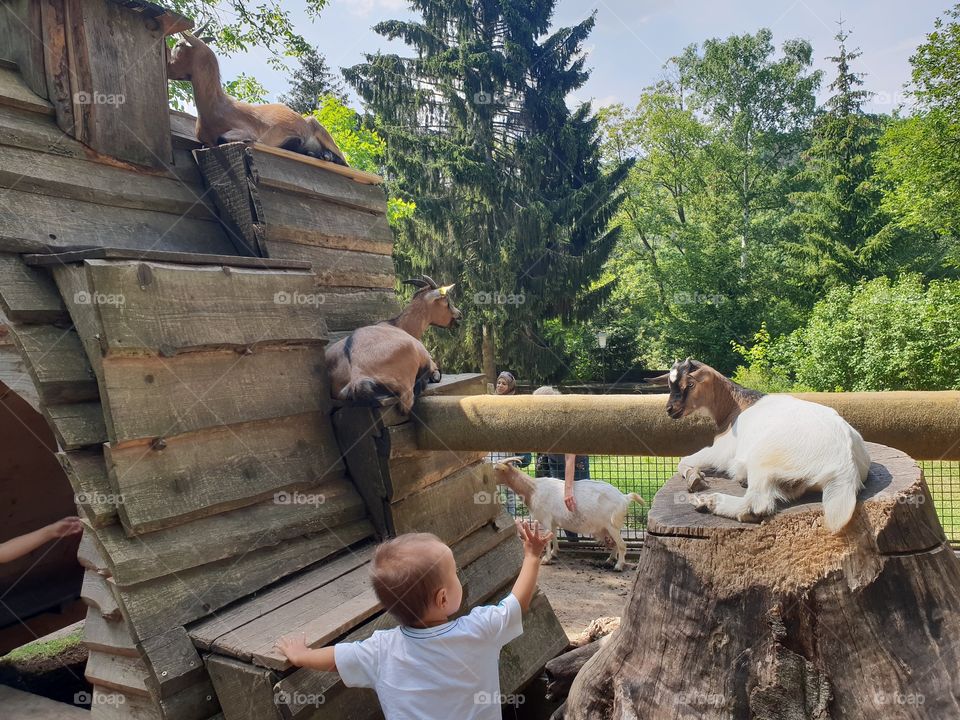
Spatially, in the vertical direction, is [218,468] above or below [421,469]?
A: above

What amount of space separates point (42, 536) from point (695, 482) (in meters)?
2.84

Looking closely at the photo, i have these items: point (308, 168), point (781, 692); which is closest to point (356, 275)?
point (308, 168)

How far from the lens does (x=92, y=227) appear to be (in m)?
3.14

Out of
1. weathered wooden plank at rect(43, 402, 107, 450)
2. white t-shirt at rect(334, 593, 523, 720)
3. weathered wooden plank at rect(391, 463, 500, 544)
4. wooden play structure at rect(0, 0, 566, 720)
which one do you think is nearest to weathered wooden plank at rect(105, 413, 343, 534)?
wooden play structure at rect(0, 0, 566, 720)

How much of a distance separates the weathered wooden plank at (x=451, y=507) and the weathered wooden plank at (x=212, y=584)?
481 millimetres

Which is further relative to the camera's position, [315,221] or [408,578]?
[315,221]

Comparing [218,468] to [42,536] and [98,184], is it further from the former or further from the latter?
[98,184]

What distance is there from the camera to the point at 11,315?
249cm

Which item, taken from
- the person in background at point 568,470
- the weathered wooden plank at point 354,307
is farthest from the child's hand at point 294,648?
the person in background at point 568,470

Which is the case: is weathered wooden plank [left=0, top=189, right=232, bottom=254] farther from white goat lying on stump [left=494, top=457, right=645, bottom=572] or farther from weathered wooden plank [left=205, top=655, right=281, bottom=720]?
white goat lying on stump [left=494, top=457, right=645, bottom=572]

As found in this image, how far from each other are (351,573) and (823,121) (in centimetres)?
2627

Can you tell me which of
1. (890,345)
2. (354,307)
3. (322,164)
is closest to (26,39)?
(322,164)

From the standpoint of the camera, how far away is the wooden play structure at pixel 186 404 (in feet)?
8.05

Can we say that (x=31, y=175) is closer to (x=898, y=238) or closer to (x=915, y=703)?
(x=915, y=703)
